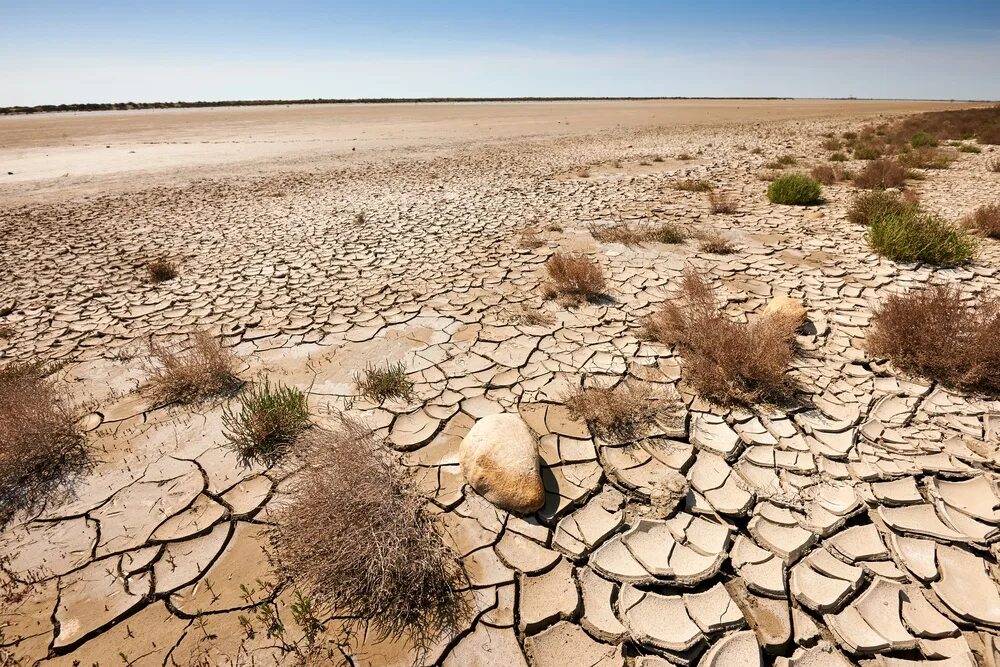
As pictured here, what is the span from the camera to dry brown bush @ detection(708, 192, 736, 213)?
7434 mm

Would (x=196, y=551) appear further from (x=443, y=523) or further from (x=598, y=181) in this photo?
(x=598, y=181)

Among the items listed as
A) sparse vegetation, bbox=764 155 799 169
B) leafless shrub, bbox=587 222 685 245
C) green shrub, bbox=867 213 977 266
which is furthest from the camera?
sparse vegetation, bbox=764 155 799 169

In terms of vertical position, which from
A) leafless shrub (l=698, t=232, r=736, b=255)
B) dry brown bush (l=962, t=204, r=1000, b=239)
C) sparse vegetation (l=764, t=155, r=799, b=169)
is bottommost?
leafless shrub (l=698, t=232, r=736, b=255)

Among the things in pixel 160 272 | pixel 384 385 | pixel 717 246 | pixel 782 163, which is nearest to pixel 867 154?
pixel 782 163

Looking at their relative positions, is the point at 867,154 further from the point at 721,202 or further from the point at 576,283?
the point at 576,283

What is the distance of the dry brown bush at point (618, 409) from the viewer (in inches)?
110

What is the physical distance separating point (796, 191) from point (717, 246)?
3.20 metres

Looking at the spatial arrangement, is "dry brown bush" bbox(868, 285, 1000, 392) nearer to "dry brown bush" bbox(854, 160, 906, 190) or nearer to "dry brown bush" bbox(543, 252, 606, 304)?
"dry brown bush" bbox(543, 252, 606, 304)

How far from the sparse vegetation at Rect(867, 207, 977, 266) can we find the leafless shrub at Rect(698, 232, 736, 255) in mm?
1563

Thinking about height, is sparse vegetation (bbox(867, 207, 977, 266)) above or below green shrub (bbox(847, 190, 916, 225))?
below

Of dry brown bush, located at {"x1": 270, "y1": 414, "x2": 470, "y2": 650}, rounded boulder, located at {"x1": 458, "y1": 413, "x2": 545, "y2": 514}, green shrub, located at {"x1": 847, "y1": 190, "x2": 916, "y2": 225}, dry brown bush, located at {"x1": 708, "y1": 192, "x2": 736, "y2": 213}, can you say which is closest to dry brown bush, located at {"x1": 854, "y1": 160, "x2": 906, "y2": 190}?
green shrub, located at {"x1": 847, "y1": 190, "x2": 916, "y2": 225}

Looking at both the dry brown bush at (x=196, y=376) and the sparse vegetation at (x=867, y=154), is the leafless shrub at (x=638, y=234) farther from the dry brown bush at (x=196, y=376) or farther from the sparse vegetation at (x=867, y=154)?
the sparse vegetation at (x=867, y=154)

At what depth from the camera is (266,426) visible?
2.75 meters

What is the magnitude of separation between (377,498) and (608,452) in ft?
4.41
